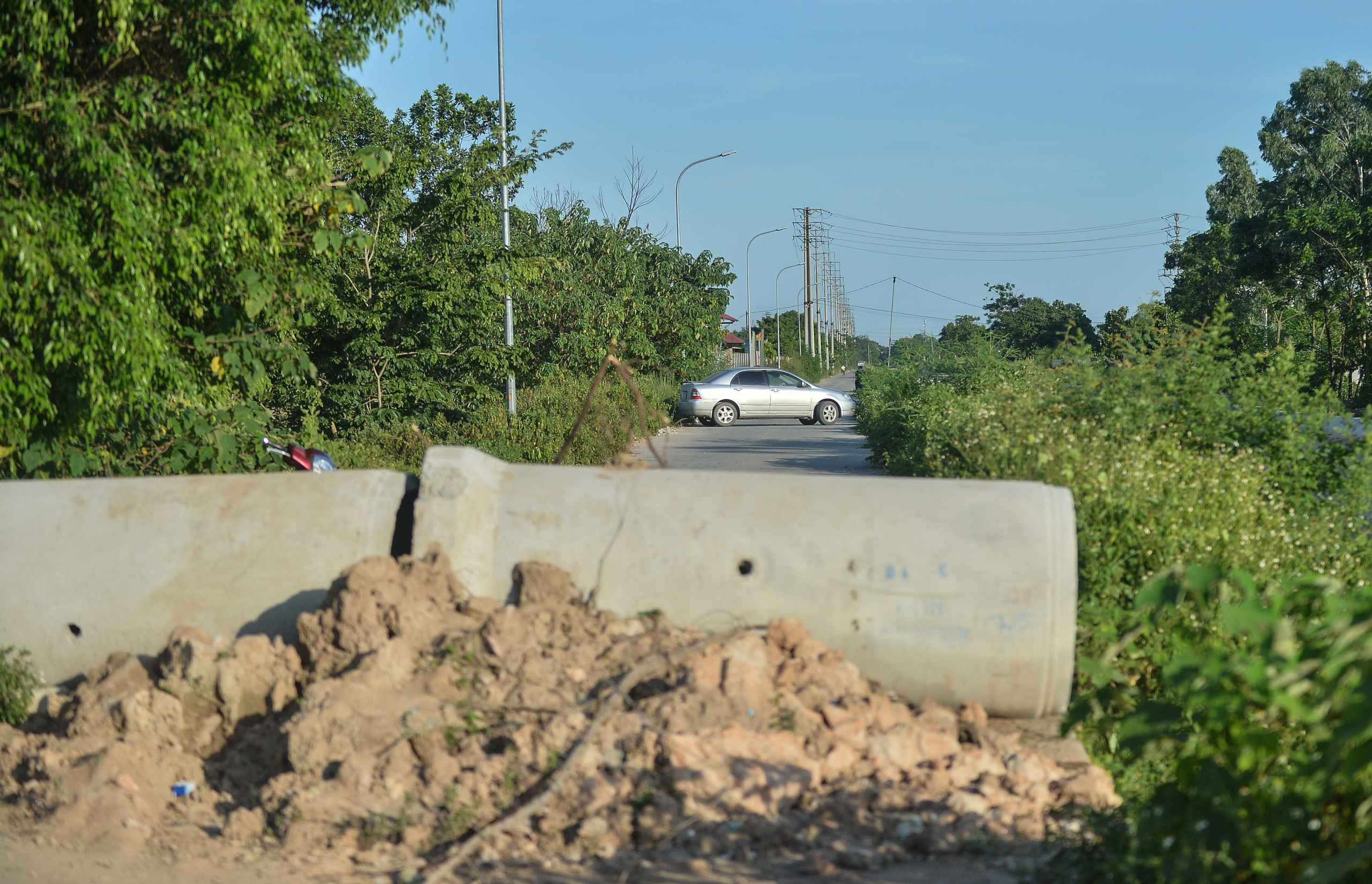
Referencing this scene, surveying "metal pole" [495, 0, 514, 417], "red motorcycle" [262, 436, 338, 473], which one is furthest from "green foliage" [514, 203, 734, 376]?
"red motorcycle" [262, 436, 338, 473]

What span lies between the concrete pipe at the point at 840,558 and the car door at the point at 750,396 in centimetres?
2311

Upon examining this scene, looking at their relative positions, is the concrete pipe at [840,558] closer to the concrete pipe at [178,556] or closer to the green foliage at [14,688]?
the concrete pipe at [178,556]

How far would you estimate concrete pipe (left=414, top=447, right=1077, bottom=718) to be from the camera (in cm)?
465

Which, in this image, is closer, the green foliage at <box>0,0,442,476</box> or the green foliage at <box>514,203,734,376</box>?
the green foliage at <box>0,0,442,476</box>

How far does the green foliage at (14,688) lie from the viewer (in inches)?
193

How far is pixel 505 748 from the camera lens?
405cm

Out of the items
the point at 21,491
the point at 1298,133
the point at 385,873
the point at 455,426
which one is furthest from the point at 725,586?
the point at 1298,133

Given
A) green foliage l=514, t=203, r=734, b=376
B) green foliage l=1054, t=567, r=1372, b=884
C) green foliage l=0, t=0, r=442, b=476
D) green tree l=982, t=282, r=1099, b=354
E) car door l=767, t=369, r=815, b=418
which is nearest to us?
green foliage l=1054, t=567, r=1372, b=884

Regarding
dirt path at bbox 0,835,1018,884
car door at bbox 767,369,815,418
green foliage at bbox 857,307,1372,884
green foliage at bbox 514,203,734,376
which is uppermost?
green foliage at bbox 514,203,734,376

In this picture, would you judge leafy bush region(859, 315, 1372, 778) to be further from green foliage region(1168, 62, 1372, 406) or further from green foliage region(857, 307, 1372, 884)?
green foliage region(1168, 62, 1372, 406)

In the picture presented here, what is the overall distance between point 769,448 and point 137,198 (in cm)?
1499

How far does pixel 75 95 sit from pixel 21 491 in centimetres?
215

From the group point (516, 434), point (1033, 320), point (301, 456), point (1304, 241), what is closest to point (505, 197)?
point (516, 434)

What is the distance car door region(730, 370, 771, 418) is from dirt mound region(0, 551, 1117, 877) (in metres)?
23.4
